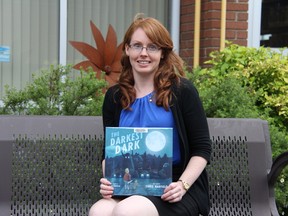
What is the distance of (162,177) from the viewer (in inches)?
107

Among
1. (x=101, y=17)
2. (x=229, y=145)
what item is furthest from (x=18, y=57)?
(x=229, y=145)

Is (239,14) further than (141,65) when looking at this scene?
Yes

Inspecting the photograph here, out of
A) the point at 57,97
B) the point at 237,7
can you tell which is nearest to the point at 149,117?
the point at 57,97

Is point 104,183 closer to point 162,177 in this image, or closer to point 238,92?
point 162,177

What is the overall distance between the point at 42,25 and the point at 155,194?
380 centimetres

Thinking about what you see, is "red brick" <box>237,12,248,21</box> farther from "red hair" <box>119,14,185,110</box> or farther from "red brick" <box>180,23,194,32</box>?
"red hair" <box>119,14,185,110</box>

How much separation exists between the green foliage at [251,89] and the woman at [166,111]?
91 centimetres

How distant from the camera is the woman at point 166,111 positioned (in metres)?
2.76

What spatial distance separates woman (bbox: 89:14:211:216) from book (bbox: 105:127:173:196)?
53 millimetres

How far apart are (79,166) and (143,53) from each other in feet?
2.68

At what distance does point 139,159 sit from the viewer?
2.70 m

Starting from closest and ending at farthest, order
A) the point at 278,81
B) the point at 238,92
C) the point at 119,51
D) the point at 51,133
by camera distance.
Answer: the point at 51,133
the point at 238,92
the point at 278,81
the point at 119,51

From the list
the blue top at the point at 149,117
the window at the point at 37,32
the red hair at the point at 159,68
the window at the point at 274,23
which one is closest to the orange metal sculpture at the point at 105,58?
the window at the point at 37,32

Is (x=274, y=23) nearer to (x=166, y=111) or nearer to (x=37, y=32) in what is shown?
(x=37, y=32)
